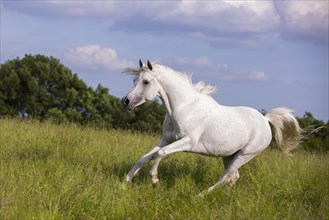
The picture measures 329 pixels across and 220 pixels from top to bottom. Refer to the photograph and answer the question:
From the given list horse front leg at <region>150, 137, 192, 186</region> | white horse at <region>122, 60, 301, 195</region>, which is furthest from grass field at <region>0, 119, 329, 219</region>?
white horse at <region>122, 60, 301, 195</region>

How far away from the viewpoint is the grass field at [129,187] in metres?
6.30

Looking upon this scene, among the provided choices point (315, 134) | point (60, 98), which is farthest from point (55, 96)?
point (315, 134)

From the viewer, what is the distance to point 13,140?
1071cm

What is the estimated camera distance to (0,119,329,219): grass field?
6305mm

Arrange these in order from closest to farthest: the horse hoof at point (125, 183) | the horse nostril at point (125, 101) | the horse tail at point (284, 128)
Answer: the horse hoof at point (125, 183), the horse nostril at point (125, 101), the horse tail at point (284, 128)

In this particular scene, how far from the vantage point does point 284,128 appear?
9.45 meters

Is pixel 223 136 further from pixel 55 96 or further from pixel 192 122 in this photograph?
pixel 55 96

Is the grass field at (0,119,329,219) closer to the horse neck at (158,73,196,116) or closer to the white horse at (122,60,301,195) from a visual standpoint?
the white horse at (122,60,301,195)

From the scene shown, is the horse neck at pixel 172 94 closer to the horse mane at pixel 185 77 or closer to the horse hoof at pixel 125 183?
the horse mane at pixel 185 77

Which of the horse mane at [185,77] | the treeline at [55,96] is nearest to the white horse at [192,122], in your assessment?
the horse mane at [185,77]

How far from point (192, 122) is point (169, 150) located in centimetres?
56

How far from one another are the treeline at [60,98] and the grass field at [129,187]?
1470cm

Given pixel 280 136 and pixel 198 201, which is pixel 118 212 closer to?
pixel 198 201

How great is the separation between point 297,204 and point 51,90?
20.7 meters
